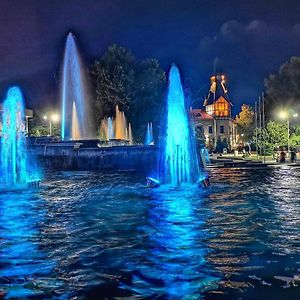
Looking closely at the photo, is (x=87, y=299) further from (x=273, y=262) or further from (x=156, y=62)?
(x=156, y=62)

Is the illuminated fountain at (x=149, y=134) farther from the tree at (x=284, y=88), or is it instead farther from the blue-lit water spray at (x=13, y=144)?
the blue-lit water spray at (x=13, y=144)

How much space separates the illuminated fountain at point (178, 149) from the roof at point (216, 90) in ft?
353

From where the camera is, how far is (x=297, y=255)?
7.14 meters

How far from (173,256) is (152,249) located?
0.64 m

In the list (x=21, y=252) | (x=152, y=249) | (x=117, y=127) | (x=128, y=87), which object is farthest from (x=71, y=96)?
(x=152, y=249)

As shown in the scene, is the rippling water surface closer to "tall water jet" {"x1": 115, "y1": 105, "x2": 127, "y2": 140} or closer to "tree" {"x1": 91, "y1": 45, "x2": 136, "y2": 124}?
"tall water jet" {"x1": 115, "y1": 105, "x2": 127, "y2": 140}

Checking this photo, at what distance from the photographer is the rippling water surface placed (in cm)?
571

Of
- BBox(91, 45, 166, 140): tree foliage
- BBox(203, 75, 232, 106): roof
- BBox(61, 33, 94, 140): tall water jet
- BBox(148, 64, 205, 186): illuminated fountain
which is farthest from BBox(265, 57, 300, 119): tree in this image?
BBox(203, 75, 232, 106): roof

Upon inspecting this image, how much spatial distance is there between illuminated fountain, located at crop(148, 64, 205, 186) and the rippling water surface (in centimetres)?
461

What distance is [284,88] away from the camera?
6259 cm

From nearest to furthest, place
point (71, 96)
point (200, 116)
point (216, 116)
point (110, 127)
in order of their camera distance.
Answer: point (71, 96) < point (110, 127) < point (200, 116) < point (216, 116)

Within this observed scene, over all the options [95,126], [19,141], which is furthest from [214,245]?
[95,126]

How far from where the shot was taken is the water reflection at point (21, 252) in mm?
5855

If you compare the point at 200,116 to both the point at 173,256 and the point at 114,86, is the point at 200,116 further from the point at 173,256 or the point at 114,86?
the point at 173,256
